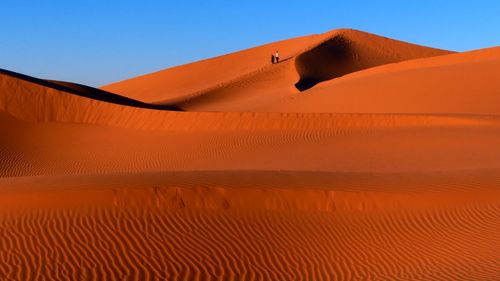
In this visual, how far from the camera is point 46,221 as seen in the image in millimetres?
8672

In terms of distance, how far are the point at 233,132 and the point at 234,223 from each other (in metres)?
12.4

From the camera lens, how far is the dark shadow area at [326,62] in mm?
45859

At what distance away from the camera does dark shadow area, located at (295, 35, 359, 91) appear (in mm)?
45859

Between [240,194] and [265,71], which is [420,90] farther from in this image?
[240,194]

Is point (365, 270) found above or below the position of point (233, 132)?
below

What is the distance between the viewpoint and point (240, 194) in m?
9.71

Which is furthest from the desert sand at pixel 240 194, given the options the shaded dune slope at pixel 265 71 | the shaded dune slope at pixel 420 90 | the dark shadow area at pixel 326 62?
the dark shadow area at pixel 326 62

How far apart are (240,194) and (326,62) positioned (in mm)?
41392

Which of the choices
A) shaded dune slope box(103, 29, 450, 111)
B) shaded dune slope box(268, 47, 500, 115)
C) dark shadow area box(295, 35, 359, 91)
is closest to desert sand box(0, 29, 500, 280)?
shaded dune slope box(268, 47, 500, 115)

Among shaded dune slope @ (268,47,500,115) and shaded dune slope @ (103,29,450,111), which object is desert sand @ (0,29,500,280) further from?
shaded dune slope @ (103,29,450,111)

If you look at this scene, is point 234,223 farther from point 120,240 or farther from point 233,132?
point 233,132

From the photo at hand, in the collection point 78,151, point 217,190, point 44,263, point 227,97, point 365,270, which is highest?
point 227,97

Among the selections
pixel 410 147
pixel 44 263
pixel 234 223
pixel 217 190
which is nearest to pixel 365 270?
pixel 234 223

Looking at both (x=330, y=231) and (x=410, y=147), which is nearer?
(x=330, y=231)
